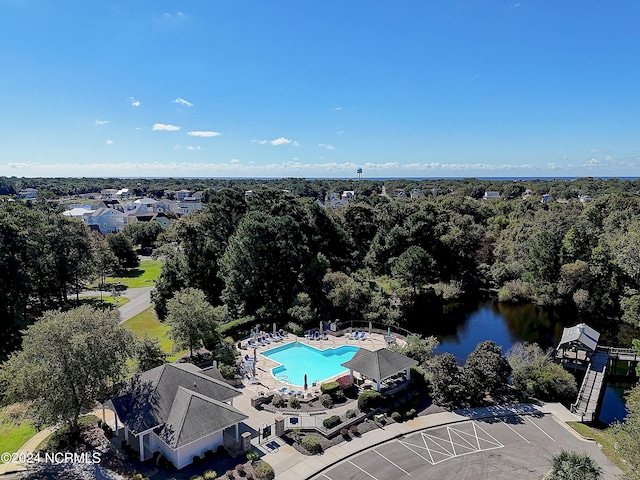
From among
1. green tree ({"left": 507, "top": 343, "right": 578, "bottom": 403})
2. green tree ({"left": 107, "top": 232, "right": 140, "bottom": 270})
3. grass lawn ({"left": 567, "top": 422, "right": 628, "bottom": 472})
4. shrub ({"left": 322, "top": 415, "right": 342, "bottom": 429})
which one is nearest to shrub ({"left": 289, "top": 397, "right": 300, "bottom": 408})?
shrub ({"left": 322, "top": 415, "right": 342, "bottom": 429})

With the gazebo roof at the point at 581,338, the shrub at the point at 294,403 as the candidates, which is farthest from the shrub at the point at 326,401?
the gazebo roof at the point at 581,338

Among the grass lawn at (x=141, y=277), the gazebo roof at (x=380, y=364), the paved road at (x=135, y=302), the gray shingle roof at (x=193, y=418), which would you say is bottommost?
the grass lawn at (x=141, y=277)

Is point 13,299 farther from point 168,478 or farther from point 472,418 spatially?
point 472,418

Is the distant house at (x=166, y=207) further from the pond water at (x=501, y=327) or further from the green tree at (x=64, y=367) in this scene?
the green tree at (x=64, y=367)

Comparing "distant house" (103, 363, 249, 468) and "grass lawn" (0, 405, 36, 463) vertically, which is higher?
"distant house" (103, 363, 249, 468)

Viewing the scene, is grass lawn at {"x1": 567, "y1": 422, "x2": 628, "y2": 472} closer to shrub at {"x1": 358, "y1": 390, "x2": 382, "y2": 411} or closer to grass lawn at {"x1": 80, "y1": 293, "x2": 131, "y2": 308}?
shrub at {"x1": 358, "y1": 390, "x2": 382, "y2": 411}

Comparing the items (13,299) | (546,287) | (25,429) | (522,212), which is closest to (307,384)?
(25,429)
